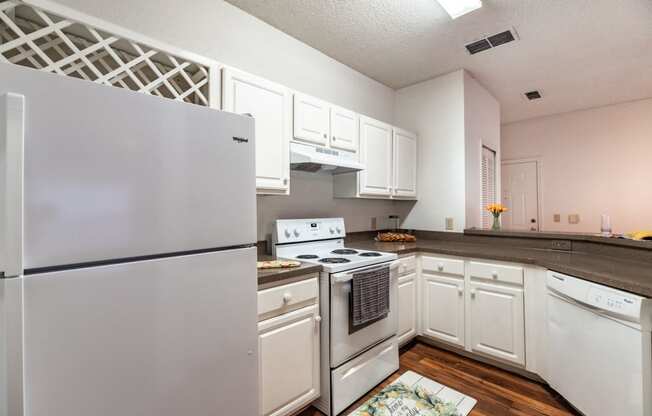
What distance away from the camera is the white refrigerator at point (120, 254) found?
2.48 feet

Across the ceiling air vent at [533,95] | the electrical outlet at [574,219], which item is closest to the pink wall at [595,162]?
the electrical outlet at [574,219]

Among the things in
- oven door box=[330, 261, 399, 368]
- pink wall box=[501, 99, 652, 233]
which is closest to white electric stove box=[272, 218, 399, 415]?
oven door box=[330, 261, 399, 368]

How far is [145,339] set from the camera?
95cm

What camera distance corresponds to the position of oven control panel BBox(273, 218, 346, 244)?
7.13 ft

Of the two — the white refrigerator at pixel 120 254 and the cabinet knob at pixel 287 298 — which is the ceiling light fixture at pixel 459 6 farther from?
the cabinet knob at pixel 287 298

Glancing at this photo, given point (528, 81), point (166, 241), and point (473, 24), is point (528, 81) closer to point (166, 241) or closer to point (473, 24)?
point (473, 24)

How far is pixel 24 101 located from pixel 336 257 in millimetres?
1668

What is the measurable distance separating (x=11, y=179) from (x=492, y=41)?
9.88ft

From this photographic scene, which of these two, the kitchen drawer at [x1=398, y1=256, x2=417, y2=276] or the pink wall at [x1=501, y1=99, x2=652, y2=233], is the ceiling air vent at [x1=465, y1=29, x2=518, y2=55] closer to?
the kitchen drawer at [x1=398, y1=256, x2=417, y2=276]

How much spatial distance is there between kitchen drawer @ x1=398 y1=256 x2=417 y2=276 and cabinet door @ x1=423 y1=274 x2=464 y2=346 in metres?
0.14

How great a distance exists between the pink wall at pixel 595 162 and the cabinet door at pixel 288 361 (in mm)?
4330

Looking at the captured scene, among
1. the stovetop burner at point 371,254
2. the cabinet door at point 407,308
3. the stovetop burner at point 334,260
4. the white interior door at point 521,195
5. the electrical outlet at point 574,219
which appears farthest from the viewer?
the white interior door at point 521,195

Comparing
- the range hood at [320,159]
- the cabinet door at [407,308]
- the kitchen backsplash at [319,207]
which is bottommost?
the cabinet door at [407,308]

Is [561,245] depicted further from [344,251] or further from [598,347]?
[344,251]
